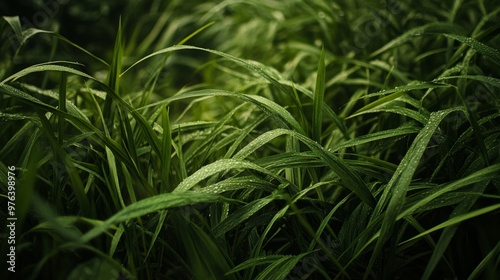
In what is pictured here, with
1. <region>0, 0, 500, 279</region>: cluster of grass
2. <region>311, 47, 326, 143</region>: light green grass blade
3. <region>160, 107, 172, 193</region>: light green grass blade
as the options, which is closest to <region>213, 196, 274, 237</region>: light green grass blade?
<region>0, 0, 500, 279</region>: cluster of grass

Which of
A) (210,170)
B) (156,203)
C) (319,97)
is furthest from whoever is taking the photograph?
(319,97)

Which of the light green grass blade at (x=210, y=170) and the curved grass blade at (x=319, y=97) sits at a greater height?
the curved grass blade at (x=319, y=97)

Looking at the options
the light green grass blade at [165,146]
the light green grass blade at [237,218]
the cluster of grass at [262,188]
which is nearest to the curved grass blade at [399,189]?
the cluster of grass at [262,188]

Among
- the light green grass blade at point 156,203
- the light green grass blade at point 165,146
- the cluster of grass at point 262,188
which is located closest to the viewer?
the light green grass blade at point 156,203

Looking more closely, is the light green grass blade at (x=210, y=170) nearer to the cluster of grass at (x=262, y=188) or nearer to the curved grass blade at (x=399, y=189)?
the cluster of grass at (x=262, y=188)

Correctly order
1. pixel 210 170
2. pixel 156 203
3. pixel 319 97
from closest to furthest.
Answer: pixel 156 203 < pixel 210 170 < pixel 319 97

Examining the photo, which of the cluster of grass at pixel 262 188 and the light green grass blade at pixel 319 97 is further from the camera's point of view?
the light green grass blade at pixel 319 97

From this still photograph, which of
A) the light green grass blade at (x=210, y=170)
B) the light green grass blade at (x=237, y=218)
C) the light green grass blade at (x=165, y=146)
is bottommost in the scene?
the light green grass blade at (x=237, y=218)

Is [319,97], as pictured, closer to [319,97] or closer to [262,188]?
[319,97]

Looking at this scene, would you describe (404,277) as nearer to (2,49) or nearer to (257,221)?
(257,221)

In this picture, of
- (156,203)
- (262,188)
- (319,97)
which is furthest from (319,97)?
(156,203)

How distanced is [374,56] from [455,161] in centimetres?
60

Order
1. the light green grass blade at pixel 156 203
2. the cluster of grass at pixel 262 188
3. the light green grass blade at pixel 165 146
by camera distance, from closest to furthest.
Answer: the light green grass blade at pixel 156 203 < the cluster of grass at pixel 262 188 < the light green grass blade at pixel 165 146

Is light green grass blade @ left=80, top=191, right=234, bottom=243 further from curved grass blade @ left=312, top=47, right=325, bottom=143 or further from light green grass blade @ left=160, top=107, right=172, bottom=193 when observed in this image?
curved grass blade @ left=312, top=47, right=325, bottom=143
